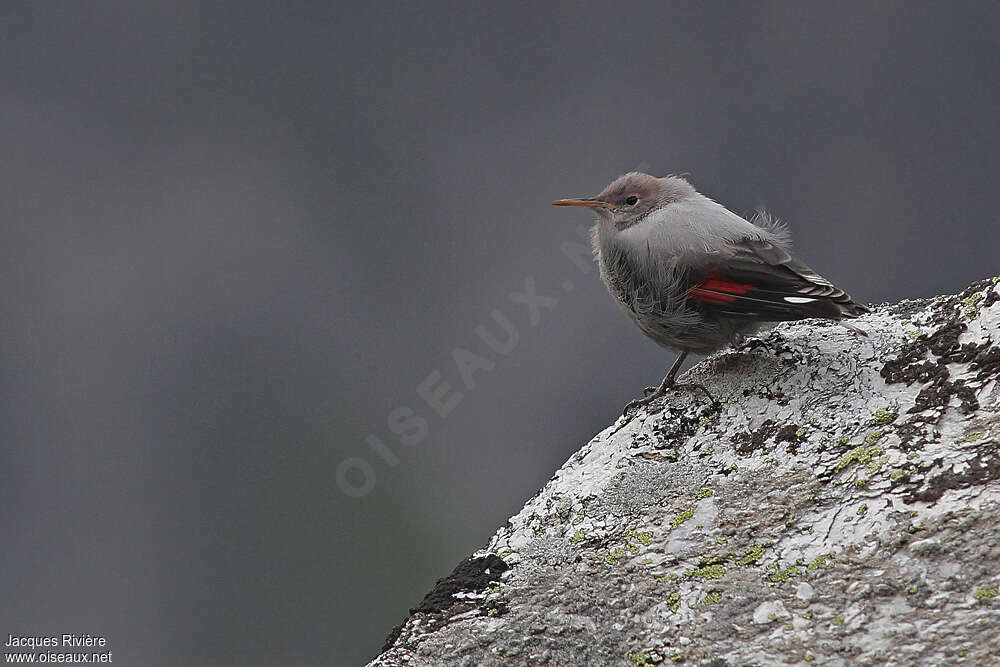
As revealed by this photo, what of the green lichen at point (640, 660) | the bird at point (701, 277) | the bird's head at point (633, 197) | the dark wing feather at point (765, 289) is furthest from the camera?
the bird's head at point (633, 197)

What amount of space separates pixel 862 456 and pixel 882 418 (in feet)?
0.96

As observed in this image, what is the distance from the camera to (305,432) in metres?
56.9

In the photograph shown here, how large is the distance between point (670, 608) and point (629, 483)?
3.15ft

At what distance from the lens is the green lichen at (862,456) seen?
15.0 feet

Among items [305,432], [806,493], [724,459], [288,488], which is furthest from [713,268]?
[305,432]

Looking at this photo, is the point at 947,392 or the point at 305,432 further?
the point at 305,432

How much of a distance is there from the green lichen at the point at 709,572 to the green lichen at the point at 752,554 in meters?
0.09

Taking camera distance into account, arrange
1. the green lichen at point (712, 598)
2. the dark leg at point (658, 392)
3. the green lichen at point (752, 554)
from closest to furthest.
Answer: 1. the green lichen at point (712, 598)
2. the green lichen at point (752, 554)
3. the dark leg at point (658, 392)

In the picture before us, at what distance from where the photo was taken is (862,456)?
4.63 m

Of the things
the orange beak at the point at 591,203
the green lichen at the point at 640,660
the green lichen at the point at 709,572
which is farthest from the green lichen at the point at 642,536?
Answer: the orange beak at the point at 591,203

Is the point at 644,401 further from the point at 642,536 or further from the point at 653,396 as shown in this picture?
the point at 642,536

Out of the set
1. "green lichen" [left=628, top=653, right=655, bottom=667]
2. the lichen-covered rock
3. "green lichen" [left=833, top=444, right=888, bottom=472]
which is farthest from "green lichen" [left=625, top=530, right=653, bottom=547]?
"green lichen" [left=833, top=444, right=888, bottom=472]

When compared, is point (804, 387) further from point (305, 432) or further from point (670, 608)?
point (305, 432)

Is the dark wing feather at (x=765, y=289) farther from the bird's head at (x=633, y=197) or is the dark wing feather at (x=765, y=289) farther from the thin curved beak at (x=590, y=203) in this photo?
the thin curved beak at (x=590, y=203)
